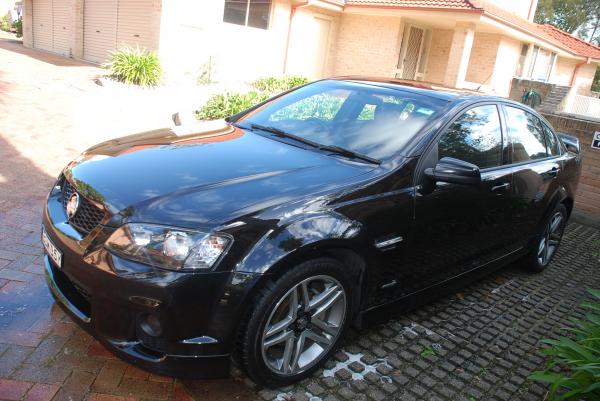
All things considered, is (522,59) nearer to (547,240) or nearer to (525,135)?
(547,240)

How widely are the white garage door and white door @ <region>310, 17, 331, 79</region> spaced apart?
6.37 metres

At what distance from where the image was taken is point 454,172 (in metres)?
2.98

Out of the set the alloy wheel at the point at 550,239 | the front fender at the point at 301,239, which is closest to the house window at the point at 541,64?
the alloy wheel at the point at 550,239

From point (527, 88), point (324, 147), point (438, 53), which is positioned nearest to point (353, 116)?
point (324, 147)

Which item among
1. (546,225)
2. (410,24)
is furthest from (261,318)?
(410,24)

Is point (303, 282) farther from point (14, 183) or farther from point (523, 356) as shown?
point (14, 183)

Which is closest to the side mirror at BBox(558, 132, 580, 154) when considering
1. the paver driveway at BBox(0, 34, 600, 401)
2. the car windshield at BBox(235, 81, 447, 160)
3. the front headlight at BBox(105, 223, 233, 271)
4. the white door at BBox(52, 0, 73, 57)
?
the paver driveway at BBox(0, 34, 600, 401)

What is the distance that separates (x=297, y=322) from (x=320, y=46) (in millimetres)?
16692

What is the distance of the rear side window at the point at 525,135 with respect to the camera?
13.2ft

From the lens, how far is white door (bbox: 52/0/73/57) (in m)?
17.7

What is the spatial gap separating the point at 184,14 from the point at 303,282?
12.5m

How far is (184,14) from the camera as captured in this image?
13.3 metres

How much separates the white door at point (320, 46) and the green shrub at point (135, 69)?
7.34 metres

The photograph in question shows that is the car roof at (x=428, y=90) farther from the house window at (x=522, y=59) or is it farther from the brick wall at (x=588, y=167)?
the house window at (x=522, y=59)
